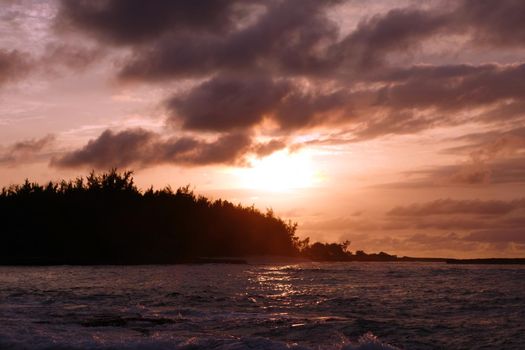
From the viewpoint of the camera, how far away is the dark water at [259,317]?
1795 cm

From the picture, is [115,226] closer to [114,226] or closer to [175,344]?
[114,226]

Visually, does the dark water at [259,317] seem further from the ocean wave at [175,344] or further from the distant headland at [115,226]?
the distant headland at [115,226]

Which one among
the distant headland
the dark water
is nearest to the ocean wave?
the dark water

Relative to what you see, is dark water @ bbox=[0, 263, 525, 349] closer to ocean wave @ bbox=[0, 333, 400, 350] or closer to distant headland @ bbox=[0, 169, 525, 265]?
ocean wave @ bbox=[0, 333, 400, 350]

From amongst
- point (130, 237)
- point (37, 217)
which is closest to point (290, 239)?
point (130, 237)

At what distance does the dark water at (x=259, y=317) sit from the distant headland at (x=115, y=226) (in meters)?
49.1

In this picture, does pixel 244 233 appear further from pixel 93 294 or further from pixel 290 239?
pixel 93 294

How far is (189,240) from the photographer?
352ft

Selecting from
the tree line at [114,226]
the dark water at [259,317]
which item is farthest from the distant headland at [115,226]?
the dark water at [259,317]

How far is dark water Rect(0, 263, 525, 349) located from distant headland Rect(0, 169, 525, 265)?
1935 inches

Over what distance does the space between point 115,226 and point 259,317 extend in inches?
3021

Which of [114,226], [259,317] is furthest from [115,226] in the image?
[259,317]

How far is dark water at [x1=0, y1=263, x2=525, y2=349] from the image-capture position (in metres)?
18.0

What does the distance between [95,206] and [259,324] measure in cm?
7899
